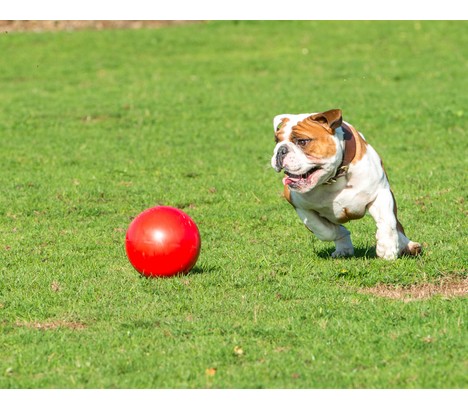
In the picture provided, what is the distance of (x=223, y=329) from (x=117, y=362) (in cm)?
114

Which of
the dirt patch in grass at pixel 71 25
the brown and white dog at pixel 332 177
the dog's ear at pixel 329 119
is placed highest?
the dirt patch in grass at pixel 71 25

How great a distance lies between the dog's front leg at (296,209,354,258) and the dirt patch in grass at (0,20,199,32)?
24190 millimetres

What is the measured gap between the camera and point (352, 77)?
83.2ft

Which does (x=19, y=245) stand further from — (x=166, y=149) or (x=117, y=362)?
(x=166, y=149)

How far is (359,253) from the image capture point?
36.2 ft

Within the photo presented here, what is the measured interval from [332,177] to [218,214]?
12.5 feet

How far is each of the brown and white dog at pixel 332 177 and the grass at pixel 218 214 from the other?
1.24ft

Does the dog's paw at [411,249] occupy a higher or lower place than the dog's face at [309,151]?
lower

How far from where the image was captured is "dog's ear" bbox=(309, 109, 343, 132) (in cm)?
955

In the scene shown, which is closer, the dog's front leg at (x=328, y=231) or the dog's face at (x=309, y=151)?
the dog's face at (x=309, y=151)

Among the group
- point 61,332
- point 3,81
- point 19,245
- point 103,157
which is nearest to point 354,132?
point 61,332

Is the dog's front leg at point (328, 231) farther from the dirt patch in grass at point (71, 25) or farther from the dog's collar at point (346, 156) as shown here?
the dirt patch in grass at point (71, 25)

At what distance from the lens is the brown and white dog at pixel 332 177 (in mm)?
9594

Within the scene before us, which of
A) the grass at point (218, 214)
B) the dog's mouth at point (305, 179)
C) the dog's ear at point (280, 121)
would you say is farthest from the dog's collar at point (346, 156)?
the grass at point (218, 214)
